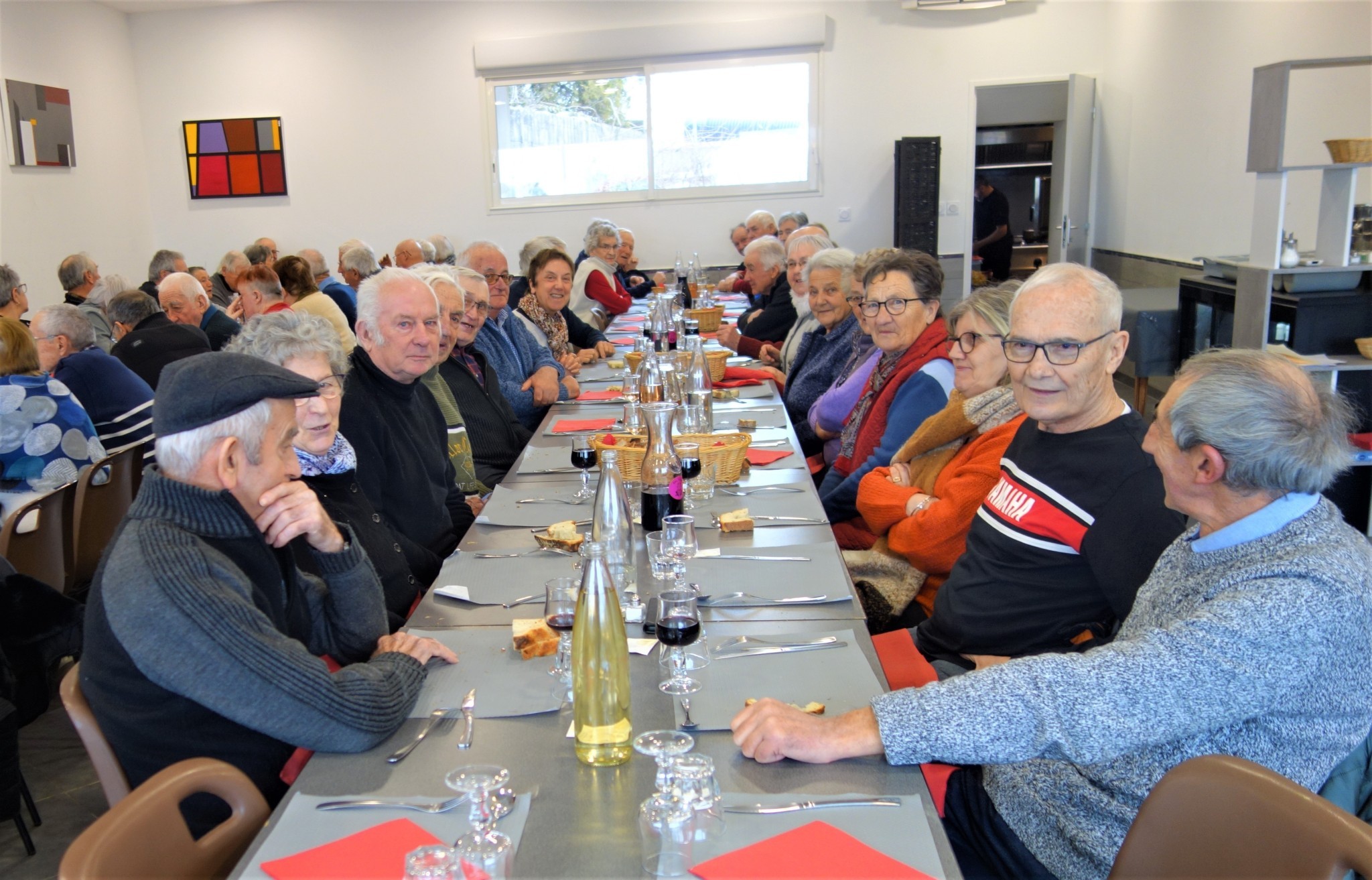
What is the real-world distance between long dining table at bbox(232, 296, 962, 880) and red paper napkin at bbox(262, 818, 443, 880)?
0.05ft

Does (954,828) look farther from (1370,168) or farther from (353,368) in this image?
(1370,168)

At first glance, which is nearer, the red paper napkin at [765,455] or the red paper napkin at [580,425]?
the red paper napkin at [765,455]

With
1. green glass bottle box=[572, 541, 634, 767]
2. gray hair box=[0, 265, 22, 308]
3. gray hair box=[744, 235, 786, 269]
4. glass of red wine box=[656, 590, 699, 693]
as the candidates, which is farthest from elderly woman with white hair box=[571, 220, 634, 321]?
green glass bottle box=[572, 541, 634, 767]

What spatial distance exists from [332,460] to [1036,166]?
33.2 feet

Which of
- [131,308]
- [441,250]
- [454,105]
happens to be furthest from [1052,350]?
[454,105]

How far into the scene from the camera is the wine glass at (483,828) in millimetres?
1061

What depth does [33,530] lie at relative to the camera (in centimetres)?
312

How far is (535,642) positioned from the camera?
167 centimetres

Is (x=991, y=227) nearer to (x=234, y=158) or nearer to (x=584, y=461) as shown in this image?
(x=234, y=158)

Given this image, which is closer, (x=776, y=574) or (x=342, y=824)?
(x=342, y=824)

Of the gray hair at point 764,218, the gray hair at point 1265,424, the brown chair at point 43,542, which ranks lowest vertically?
the brown chair at point 43,542

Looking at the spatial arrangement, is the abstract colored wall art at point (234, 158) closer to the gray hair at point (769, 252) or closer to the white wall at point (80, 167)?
the white wall at point (80, 167)

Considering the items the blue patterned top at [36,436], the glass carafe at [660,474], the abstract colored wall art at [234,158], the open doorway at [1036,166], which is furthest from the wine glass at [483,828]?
the abstract colored wall art at [234,158]

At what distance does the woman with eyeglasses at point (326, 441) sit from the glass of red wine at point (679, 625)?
2.95 feet
